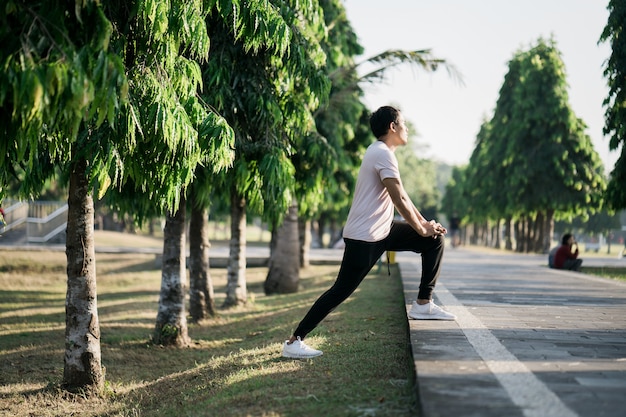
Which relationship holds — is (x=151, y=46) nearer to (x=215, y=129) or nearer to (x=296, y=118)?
(x=215, y=129)

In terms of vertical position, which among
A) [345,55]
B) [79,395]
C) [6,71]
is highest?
[345,55]

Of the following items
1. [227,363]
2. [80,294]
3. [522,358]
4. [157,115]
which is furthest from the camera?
[227,363]

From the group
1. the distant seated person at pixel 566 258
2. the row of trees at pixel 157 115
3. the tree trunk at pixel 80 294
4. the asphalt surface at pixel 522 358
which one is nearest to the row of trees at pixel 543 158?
the distant seated person at pixel 566 258

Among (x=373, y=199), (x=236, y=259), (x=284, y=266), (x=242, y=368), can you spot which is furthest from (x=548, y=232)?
(x=373, y=199)

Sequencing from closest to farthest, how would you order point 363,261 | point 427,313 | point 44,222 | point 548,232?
1. point 363,261
2. point 427,313
3. point 44,222
4. point 548,232

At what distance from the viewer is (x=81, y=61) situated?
4113 mm

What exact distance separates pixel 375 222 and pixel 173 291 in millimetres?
5684

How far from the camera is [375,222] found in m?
5.29

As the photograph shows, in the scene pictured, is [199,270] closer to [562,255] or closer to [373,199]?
[373,199]

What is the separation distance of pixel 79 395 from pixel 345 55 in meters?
12.2

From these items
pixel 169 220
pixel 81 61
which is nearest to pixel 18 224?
pixel 169 220

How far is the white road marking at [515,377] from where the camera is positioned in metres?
3.45

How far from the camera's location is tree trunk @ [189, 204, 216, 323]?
1241 centimetres

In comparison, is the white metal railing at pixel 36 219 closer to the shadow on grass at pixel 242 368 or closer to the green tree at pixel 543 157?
the shadow on grass at pixel 242 368
